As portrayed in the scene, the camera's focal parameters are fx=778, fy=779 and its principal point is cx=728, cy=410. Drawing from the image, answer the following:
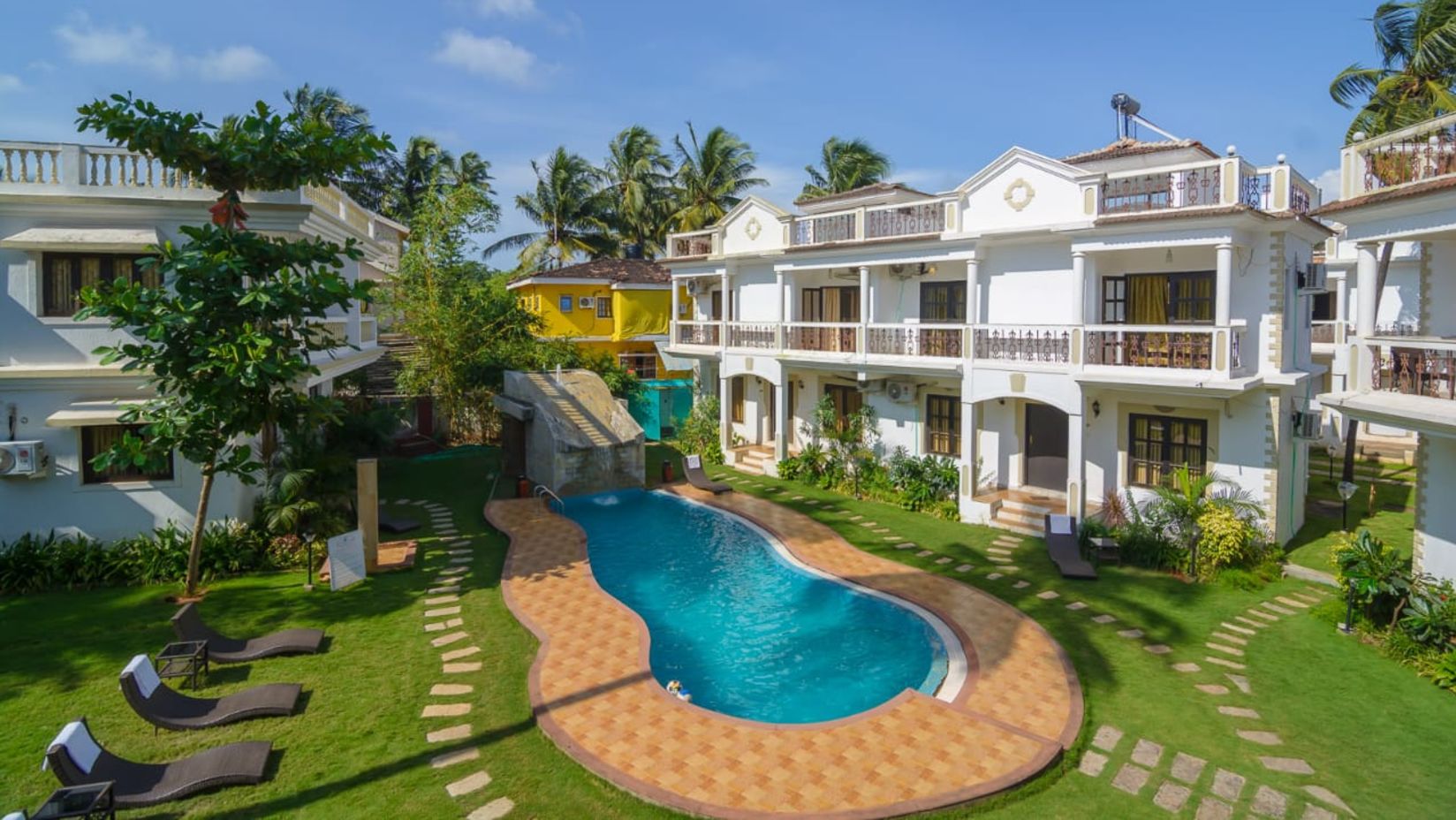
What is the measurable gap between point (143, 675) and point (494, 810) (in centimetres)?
474

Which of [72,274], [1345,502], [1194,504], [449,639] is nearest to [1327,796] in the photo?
[1194,504]

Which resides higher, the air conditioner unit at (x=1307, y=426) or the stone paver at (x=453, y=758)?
the air conditioner unit at (x=1307, y=426)

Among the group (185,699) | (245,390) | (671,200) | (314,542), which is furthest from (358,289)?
(671,200)

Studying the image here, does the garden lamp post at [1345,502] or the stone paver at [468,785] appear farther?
the garden lamp post at [1345,502]

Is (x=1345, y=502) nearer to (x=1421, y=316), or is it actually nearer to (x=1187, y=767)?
(x=1421, y=316)

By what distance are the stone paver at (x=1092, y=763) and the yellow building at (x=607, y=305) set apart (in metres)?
28.8

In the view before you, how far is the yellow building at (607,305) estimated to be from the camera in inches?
1428

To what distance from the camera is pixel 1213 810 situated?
8.02m

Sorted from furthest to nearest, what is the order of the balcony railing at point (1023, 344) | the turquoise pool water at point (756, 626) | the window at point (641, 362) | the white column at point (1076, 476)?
the window at point (641, 362) < the balcony railing at point (1023, 344) < the white column at point (1076, 476) < the turquoise pool water at point (756, 626)

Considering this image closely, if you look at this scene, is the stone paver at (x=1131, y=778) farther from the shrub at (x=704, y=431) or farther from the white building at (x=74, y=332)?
the shrub at (x=704, y=431)

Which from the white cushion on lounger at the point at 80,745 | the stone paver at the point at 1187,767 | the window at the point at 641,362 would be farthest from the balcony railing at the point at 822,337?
the white cushion on lounger at the point at 80,745

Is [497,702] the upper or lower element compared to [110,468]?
lower

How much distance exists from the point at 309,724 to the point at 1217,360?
653 inches

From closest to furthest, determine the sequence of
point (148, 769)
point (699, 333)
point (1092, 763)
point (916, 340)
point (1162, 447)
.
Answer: point (148, 769) → point (1092, 763) → point (1162, 447) → point (916, 340) → point (699, 333)
